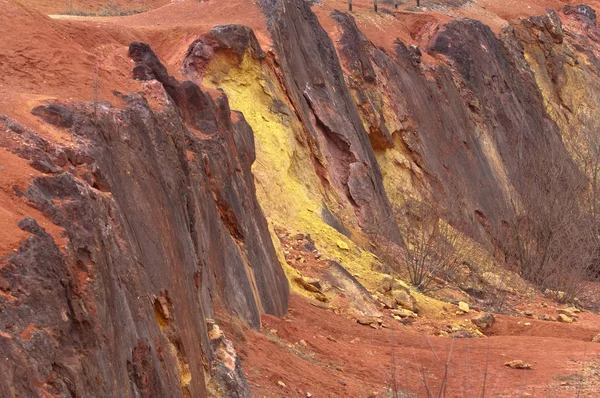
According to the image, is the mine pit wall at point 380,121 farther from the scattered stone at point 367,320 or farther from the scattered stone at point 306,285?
the scattered stone at point 367,320

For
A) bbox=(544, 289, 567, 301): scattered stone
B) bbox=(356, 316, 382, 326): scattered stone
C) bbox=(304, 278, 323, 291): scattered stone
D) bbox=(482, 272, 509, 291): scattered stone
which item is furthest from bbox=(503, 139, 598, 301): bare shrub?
bbox=(304, 278, 323, 291): scattered stone

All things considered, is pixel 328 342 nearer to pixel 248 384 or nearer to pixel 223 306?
pixel 223 306

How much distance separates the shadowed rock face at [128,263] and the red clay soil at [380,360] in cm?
72

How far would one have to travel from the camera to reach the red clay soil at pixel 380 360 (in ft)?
34.1

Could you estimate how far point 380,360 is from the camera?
1249 centimetres

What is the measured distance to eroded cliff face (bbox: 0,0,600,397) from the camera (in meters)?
5.80

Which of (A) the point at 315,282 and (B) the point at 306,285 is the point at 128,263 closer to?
(B) the point at 306,285

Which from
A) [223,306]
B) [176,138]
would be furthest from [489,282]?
[176,138]

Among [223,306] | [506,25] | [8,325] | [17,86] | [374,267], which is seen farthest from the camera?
[506,25]

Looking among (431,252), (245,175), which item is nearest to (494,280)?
(431,252)

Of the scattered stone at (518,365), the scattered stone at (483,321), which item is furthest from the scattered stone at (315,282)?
the scattered stone at (518,365)

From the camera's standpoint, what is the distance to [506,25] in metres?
36.8

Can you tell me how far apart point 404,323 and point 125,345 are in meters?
9.54

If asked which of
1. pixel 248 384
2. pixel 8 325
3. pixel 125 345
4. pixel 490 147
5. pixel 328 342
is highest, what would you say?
pixel 8 325
